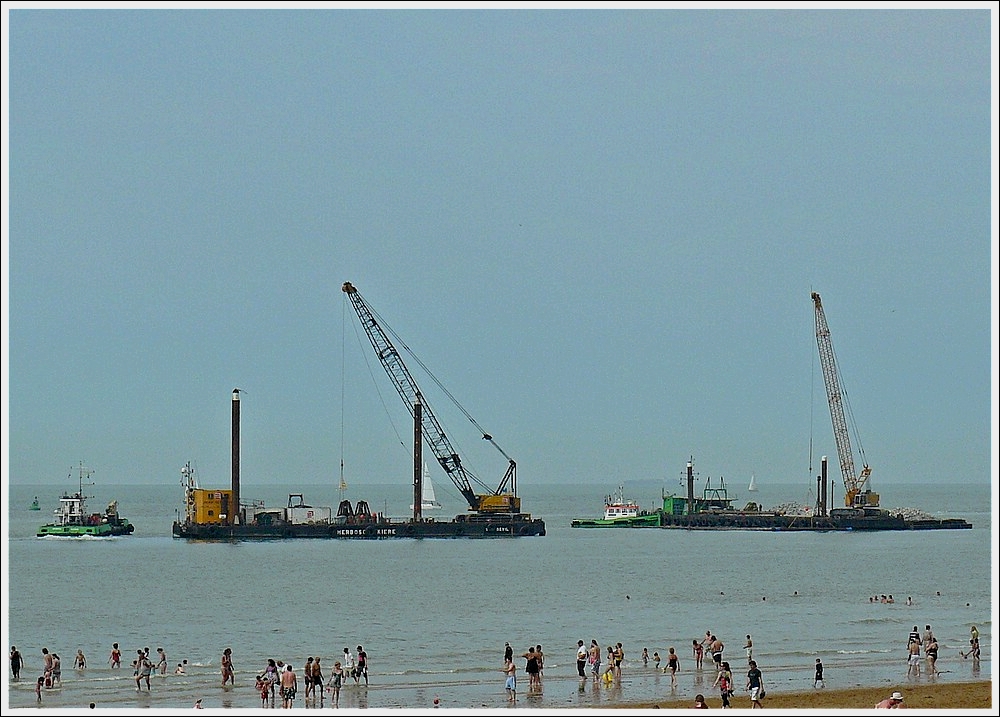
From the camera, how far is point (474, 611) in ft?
195

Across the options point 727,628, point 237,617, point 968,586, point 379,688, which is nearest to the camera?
point 379,688

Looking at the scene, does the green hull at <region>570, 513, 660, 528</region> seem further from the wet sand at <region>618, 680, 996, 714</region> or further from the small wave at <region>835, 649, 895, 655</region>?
the wet sand at <region>618, 680, 996, 714</region>

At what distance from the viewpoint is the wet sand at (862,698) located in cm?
2827

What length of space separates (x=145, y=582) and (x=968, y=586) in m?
43.4

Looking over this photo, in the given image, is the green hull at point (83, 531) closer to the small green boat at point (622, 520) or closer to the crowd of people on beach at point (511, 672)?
the small green boat at point (622, 520)

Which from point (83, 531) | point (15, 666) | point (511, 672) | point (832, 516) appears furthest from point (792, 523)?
point (511, 672)

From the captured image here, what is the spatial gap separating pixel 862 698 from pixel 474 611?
31.2 metres

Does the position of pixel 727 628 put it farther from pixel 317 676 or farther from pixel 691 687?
pixel 317 676

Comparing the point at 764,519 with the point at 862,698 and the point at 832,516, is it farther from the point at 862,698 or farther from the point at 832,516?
the point at 862,698

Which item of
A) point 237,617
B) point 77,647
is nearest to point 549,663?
point 77,647

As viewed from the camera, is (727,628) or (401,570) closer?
(727,628)

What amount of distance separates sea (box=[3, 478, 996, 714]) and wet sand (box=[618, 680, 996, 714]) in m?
0.63

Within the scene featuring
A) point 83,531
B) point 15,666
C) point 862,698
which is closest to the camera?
point 862,698

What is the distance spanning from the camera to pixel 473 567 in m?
86.0
